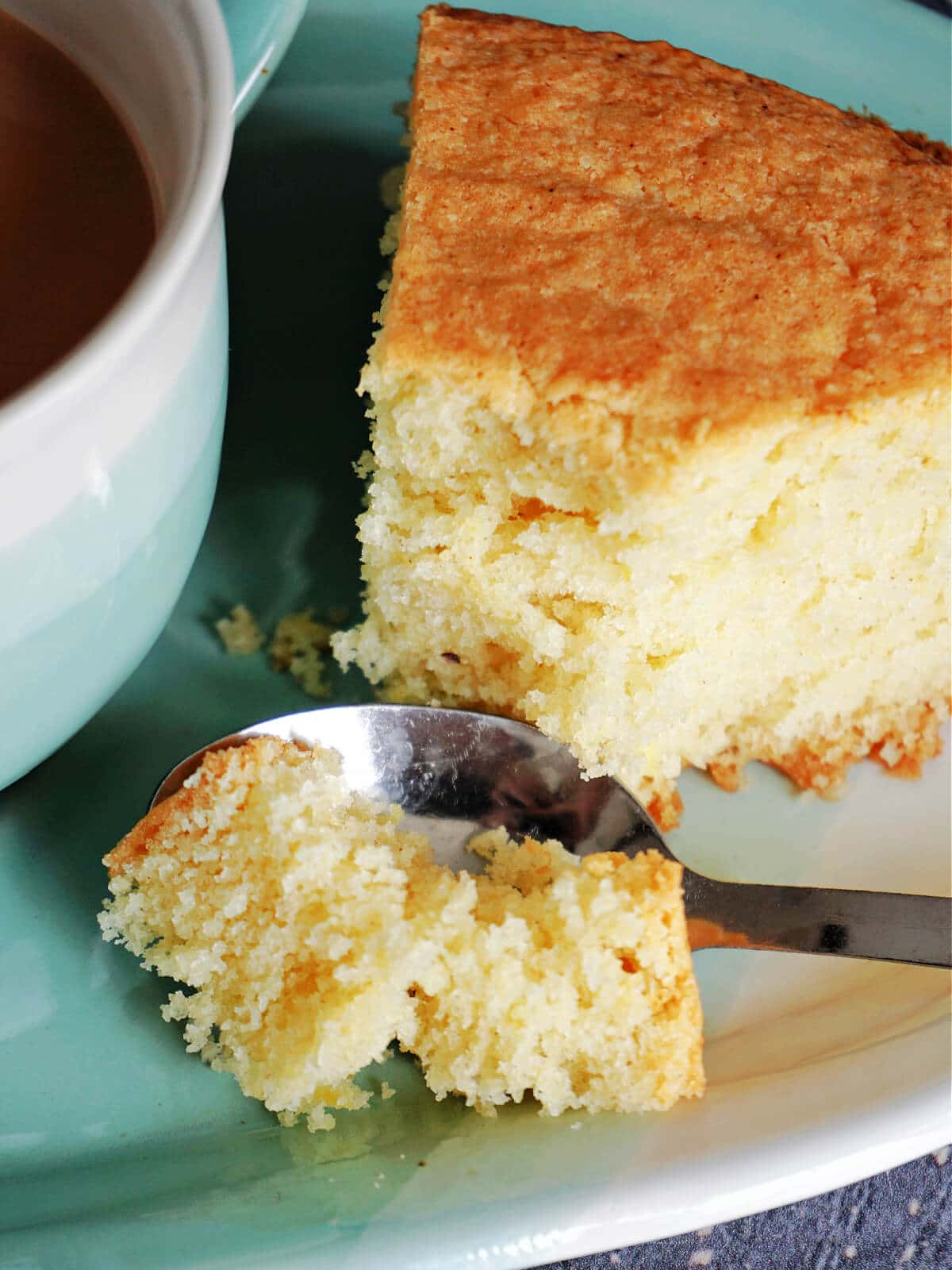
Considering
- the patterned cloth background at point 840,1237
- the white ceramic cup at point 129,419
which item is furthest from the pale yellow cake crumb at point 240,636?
the patterned cloth background at point 840,1237

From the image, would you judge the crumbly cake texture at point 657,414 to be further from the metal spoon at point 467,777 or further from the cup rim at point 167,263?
the cup rim at point 167,263

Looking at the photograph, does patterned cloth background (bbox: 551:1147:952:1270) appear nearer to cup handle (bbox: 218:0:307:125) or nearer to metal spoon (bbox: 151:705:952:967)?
metal spoon (bbox: 151:705:952:967)

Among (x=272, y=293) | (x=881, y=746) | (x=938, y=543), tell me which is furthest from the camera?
(x=272, y=293)

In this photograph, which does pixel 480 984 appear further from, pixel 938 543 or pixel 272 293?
pixel 272 293

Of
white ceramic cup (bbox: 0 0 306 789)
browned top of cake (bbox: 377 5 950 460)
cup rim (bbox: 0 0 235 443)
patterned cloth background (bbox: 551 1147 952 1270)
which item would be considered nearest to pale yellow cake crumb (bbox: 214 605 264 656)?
white ceramic cup (bbox: 0 0 306 789)

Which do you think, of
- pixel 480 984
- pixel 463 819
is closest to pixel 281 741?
pixel 463 819
